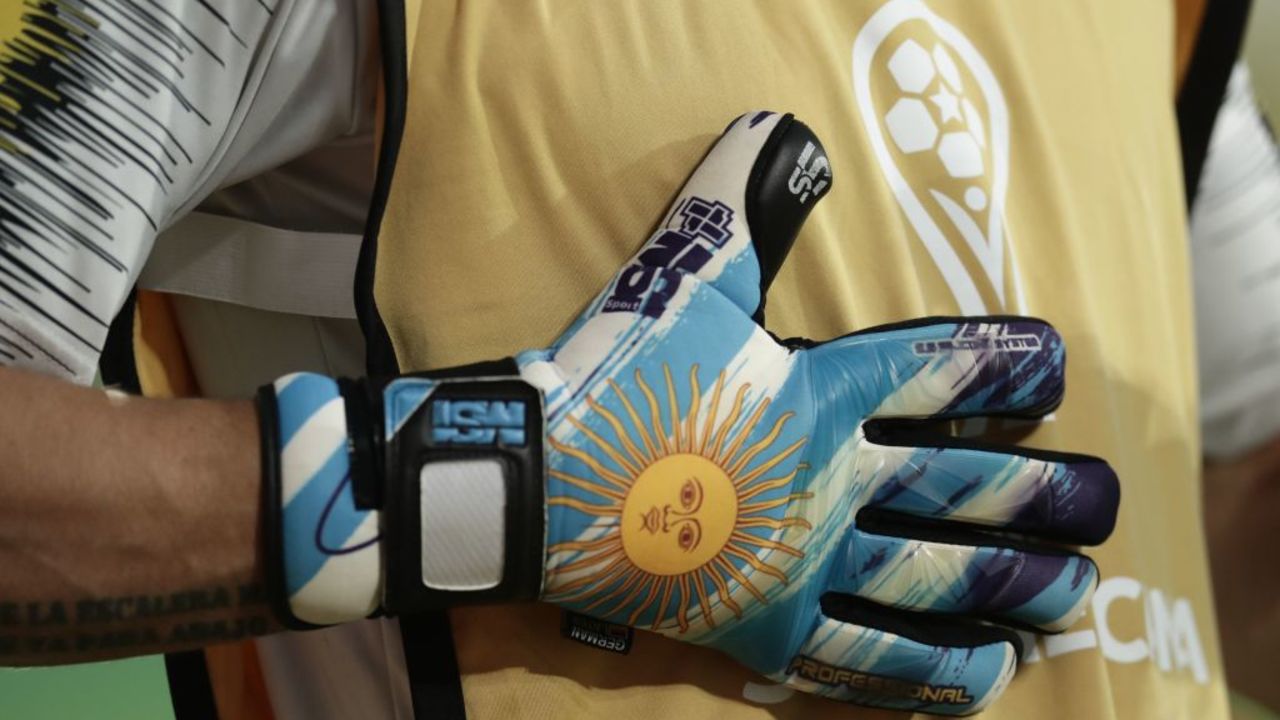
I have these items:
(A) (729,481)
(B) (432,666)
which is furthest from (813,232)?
(B) (432,666)

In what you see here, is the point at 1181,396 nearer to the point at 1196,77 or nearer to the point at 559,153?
the point at 1196,77

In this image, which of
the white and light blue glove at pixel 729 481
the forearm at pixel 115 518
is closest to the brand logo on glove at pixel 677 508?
the white and light blue glove at pixel 729 481

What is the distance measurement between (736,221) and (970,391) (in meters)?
0.15

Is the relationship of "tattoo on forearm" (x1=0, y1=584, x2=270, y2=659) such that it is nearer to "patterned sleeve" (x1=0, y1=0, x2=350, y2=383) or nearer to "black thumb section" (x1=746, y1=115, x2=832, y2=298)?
"patterned sleeve" (x1=0, y1=0, x2=350, y2=383)

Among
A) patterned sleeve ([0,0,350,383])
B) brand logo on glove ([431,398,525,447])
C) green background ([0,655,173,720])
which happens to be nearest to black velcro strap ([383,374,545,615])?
brand logo on glove ([431,398,525,447])

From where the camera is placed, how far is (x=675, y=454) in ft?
1.70

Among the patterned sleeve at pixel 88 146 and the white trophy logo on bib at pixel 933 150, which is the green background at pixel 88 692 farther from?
the white trophy logo on bib at pixel 933 150

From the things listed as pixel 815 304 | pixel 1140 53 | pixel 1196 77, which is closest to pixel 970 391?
pixel 815 304

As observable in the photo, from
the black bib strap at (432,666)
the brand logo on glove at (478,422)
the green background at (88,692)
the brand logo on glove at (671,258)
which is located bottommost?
the green background at (88,692)

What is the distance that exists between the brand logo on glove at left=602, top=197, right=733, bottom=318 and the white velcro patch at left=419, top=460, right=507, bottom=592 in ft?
0.34

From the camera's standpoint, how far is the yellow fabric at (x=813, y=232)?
0.58 m

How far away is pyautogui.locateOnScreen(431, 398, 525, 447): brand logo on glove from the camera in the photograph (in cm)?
49

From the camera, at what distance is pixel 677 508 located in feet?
1.70

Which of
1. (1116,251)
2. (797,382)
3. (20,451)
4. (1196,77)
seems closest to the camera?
(20,451)
